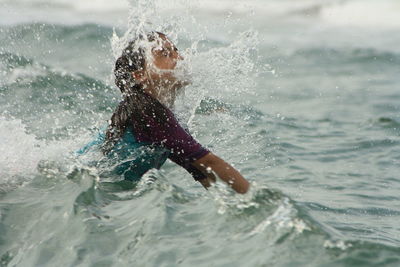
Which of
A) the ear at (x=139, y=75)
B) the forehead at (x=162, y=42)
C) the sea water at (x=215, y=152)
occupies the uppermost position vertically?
the forehead at (x=162, y=42)

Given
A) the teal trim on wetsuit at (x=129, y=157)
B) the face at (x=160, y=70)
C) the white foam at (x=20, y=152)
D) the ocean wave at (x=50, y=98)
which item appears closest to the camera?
the face at (x=160, y=70)

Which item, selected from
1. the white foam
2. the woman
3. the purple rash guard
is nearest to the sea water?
the white foam

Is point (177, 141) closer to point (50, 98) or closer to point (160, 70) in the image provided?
point (160, 70)

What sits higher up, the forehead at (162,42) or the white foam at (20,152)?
the forehead at (162,42)

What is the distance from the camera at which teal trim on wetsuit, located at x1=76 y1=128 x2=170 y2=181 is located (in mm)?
4574

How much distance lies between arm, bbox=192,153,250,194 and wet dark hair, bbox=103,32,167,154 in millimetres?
375

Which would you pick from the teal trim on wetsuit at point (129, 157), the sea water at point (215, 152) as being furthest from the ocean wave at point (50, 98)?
the teal trim on wetsuit at point (129, 157)

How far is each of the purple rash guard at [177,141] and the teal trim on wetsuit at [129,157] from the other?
0.30 ft

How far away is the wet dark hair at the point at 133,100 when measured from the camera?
14.4 feet

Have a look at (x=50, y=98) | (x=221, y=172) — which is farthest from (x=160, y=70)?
(x=50, y=98)

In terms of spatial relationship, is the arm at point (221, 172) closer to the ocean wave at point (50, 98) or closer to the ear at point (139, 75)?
the ear at point (139, 75)

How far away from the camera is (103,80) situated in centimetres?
1023

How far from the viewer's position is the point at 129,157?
471cm

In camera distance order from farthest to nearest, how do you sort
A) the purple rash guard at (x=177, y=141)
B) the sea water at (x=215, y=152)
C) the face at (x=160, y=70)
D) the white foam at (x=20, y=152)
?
the white foam at (x=20, y=152), the face at (x=160, y=70), the purple rash guard at (x=177, y=141), the sea water at (x=215, y=152)
